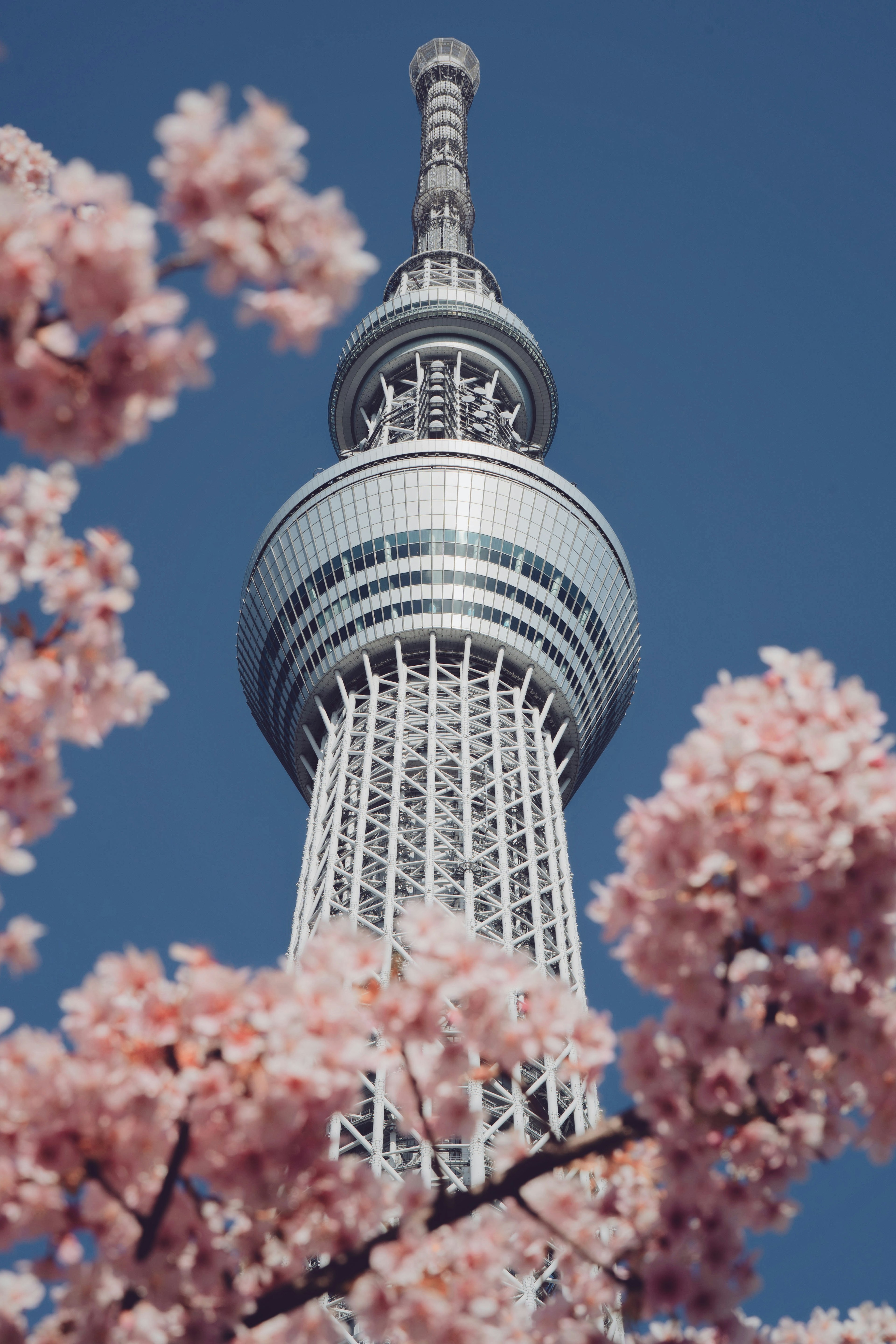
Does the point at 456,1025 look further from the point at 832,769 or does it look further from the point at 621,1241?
the point at 832,769

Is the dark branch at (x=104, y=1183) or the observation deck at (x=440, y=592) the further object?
the observation deck at (x=440, y=592)

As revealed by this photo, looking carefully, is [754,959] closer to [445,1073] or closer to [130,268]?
[445,1073]

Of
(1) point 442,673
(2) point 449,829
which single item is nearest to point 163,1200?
(2) point 449,829

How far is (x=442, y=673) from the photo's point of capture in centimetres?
6281

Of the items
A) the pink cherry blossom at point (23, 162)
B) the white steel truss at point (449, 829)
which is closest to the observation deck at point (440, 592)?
the white steel truss at point (449, 829)

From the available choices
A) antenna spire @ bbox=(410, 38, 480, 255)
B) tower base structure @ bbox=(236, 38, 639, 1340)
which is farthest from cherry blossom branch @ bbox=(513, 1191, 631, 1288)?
antenna spire @ bbox=(410, 38, 480, 255)

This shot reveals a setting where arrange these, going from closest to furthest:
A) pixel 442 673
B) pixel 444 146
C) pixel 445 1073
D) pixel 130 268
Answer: pixel 130 268
pixel 445 1073
pixel 442 673
pixel 444 146

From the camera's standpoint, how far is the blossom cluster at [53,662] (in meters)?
5.62

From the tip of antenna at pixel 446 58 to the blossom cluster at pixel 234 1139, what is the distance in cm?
12993

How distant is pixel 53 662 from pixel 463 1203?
3.17m

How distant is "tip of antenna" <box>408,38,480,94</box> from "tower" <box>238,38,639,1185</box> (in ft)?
210

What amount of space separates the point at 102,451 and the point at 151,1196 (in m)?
3.64

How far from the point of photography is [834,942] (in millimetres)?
5211

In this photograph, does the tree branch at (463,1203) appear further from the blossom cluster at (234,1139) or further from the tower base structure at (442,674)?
the tower base structure at (442,674)
